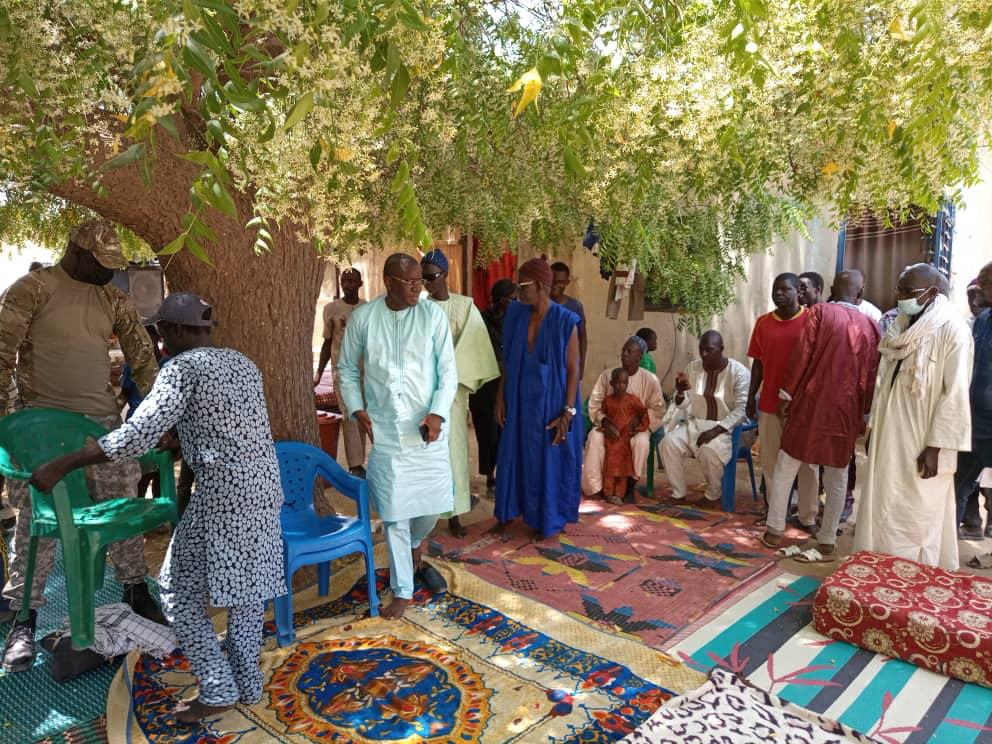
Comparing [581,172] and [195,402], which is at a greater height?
[581,172]

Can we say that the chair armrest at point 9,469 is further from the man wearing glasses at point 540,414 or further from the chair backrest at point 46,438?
the man wearing glasses at point 540,414

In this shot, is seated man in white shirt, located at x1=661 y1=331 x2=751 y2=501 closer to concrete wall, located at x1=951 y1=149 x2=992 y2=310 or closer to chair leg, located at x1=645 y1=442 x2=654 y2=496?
chair leg, located at x1=645 y1=442 x2=654 y2=496

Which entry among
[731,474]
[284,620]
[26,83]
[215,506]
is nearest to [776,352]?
[731,474]

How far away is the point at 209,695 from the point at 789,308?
195 inches

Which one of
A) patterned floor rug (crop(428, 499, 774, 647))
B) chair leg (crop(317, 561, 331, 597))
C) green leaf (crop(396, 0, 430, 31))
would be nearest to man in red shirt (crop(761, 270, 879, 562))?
patterned floor rug (crop(428, 499, 774, 647))

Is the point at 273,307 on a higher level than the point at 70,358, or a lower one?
higher

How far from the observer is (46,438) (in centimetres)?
382

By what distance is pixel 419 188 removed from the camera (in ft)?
15.9

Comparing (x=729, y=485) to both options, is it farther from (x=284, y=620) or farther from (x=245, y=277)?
(x=245, y=277)

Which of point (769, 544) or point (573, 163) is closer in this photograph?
A: point (573, 163)

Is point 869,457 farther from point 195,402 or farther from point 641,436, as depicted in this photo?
point 195,402

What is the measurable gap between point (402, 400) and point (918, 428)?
10.7 ft

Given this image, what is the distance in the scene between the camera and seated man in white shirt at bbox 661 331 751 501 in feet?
Result: 21.0

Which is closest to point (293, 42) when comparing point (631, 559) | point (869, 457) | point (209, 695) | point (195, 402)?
point (195, 402)
